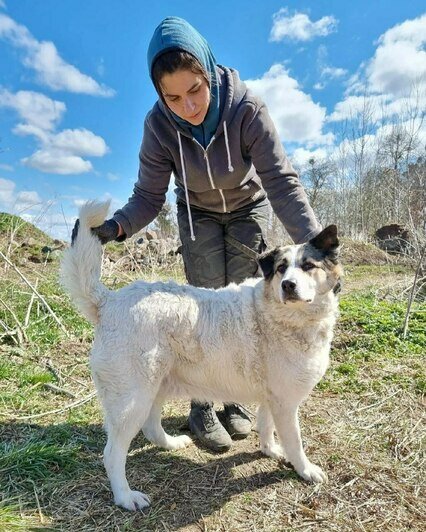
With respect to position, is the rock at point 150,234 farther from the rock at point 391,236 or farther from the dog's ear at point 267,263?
the dog's ear at point 267,263

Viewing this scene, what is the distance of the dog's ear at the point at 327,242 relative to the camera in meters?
2.66

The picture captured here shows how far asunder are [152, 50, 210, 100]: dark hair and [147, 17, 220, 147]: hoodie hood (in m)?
0.02

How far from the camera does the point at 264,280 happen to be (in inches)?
112

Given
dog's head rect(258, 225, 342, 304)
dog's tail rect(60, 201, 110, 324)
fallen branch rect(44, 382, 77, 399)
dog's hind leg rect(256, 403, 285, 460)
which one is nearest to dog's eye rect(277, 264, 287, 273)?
dog's head rect(258, 225, 342, 304)

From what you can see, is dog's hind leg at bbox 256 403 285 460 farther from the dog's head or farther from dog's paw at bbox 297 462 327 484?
the dog's head

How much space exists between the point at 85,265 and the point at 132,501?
1.50 meters

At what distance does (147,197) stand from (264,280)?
1.24m

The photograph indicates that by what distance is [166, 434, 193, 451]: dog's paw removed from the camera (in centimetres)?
311

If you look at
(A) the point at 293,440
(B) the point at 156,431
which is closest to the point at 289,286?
(A) the point at 293,440

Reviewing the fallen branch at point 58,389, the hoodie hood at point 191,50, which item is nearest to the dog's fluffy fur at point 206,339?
the hoodie hood at point 191,50

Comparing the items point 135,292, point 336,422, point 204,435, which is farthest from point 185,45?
→ point 336,422

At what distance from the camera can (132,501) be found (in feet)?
8.07

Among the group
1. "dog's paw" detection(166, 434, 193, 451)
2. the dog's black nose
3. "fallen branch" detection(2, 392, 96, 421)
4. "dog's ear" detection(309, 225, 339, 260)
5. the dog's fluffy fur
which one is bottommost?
"dog's paw" detection(166, 434, 193, 451)

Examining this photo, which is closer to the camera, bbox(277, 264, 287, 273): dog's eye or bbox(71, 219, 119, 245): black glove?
bbox(277, 264, 287, 273): dog's eye
